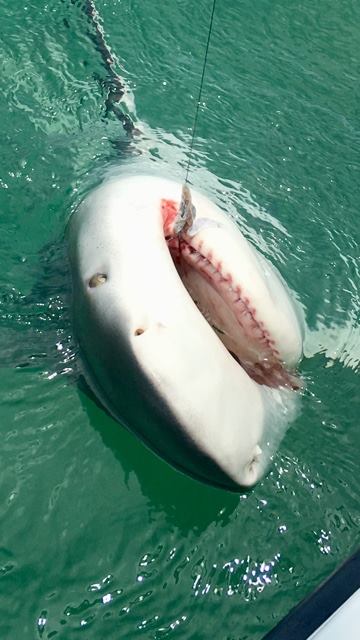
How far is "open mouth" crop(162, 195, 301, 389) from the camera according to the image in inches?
85.8

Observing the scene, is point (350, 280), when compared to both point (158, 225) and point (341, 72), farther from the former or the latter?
point (341, 72)

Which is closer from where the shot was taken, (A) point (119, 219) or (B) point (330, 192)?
(A) point (119, 219)

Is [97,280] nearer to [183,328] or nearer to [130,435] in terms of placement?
[183,328]

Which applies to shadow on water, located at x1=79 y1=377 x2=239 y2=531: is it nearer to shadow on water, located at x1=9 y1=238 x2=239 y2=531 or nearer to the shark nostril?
shadow on water, located at x1=9 y1=238 x2=239 y2=531

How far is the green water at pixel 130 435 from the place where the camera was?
2.19 metres

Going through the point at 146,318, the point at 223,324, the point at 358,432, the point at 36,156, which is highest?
the point at 146,318

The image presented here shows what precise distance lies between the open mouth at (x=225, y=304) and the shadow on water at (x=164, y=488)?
0.35 m

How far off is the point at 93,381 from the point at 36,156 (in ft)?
5.06

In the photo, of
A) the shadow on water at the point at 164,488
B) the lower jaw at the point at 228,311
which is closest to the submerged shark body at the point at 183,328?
the lower jaw at the point at 228,311

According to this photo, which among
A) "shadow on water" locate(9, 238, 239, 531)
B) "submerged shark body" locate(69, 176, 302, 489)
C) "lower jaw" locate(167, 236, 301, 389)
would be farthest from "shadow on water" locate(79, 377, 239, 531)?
"lower jaw" locate(167, 236, 301, 389)

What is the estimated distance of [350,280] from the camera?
314 cm

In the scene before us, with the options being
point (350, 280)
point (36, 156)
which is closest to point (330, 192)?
point (350, 280)

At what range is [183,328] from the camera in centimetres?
191

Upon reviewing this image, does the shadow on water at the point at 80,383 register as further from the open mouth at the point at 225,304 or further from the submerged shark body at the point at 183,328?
the open mouth at the point at 225,304
